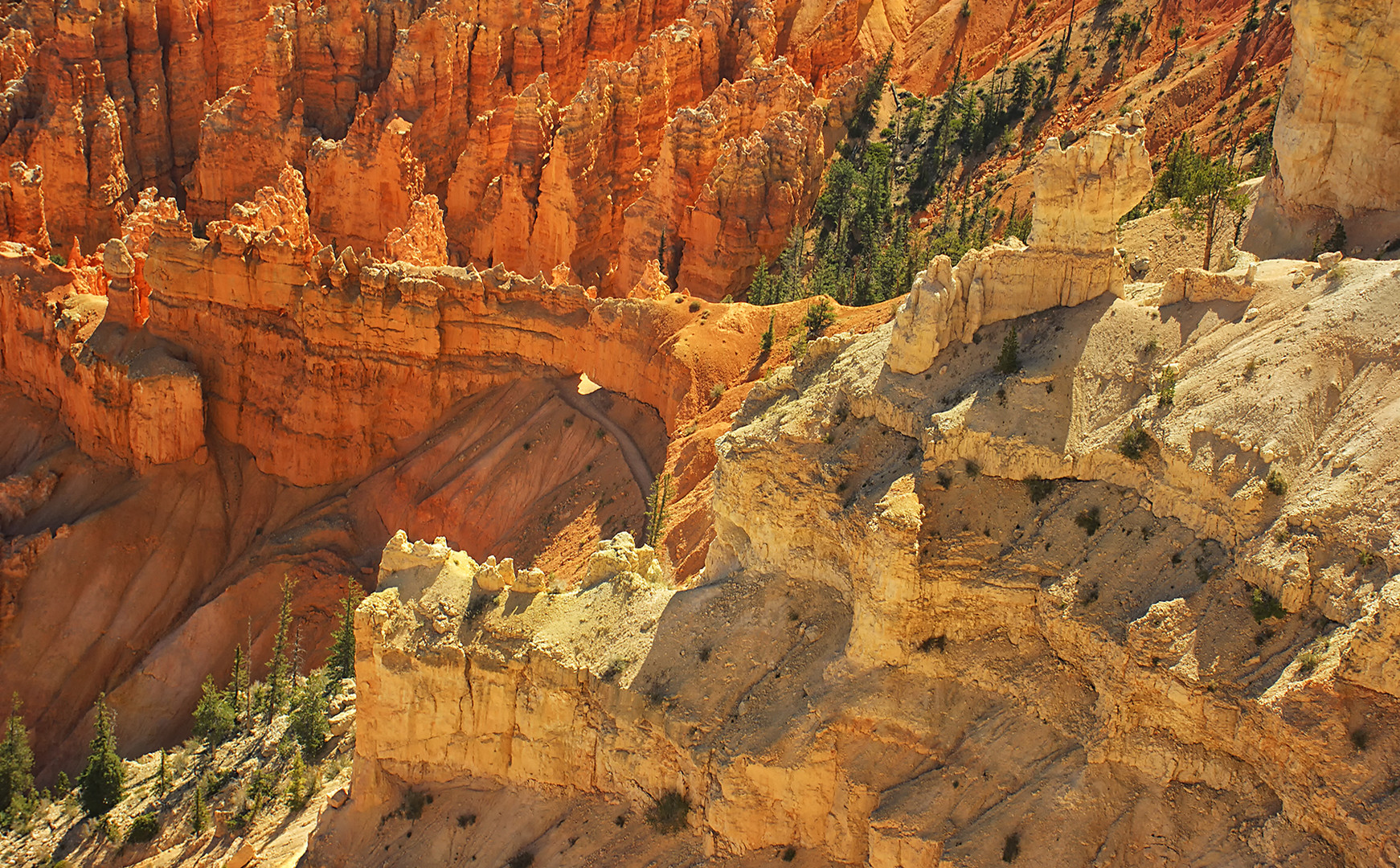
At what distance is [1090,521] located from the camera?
2991 centimetres

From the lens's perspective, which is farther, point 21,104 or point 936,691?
point 21,104

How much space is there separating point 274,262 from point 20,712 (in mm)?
21348

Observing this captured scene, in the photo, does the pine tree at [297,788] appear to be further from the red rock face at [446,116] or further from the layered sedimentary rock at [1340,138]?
the red rock face at [446,116]

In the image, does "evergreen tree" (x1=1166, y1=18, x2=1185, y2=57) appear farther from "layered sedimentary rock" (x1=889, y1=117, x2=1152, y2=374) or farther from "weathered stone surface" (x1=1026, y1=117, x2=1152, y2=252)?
"weathered stone surface" (x1=1026, y1=117, x2=1152, y2=252)

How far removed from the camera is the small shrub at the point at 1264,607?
2605cm

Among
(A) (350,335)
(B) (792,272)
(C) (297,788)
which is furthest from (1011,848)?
(B) (792,272)

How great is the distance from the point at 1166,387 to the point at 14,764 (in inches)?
1633

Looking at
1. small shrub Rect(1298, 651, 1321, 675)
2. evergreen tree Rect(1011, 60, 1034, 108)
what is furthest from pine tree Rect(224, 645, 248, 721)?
evergreen tree Rect(1011, 60, 1034, 108)

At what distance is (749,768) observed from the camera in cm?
3216

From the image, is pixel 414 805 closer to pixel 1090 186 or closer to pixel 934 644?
pixel 934 644

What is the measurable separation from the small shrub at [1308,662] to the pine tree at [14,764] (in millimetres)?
41552

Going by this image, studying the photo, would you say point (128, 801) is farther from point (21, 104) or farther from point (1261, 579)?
point (21, 104)

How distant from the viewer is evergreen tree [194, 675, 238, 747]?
48844 millimetres

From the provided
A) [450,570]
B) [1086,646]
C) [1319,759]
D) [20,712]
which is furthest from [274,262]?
[1319,759]
